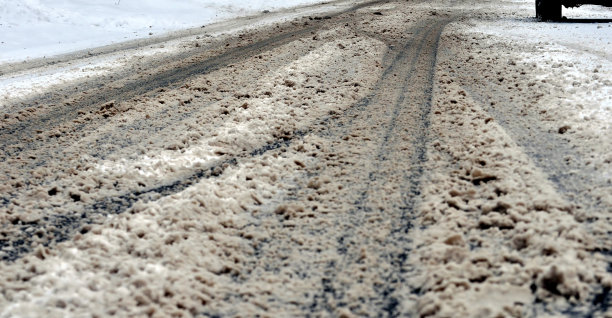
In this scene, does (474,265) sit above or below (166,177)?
below

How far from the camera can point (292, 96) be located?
230 inches

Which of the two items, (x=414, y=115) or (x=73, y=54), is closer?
(x=414, y=115)

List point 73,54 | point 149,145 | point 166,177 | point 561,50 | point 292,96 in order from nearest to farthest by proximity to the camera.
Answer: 1. point 166,177
2. point 149,145
3. point 292,96
4. point 561,50
5. point 73,54

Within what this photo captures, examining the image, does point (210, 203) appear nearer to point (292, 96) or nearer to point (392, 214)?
point (392, 214)

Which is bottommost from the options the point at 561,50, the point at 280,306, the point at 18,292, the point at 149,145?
the point at 280,306

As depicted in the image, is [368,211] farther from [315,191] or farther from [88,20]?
[88,20]

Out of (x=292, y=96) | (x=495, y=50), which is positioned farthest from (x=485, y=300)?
(x=495, y=50)

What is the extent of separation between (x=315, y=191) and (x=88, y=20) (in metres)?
15.0

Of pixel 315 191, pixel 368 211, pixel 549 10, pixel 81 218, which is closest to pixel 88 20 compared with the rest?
pixel 81 218

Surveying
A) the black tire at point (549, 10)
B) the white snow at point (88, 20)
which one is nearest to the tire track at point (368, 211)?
the white snow at point (88, 20)

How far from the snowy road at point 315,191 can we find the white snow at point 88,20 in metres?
5.86

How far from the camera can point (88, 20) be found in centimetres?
1527

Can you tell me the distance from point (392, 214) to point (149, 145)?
272 cm

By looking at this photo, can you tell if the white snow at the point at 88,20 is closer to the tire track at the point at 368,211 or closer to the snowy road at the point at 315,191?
the snowy road at the point at 315,191
